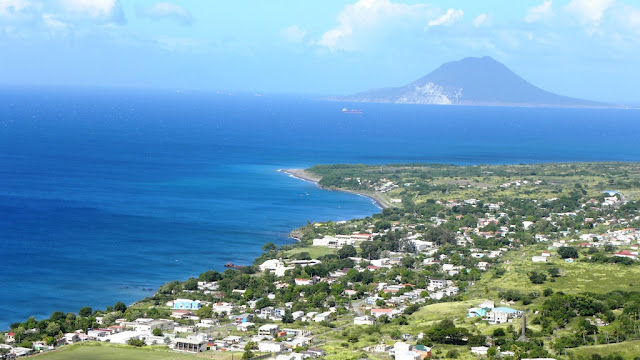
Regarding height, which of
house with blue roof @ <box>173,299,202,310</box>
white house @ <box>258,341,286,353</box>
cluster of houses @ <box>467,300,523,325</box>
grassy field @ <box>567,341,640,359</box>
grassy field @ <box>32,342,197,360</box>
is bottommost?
house with blue roof @ <box>173,299,202,310</box>

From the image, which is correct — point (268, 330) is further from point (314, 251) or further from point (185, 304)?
point (314, 251)

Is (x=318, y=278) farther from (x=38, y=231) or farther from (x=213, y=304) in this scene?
(x=38, y=231)

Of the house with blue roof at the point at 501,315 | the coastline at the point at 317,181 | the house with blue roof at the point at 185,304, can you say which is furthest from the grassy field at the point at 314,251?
the coastline at the point at 317,181

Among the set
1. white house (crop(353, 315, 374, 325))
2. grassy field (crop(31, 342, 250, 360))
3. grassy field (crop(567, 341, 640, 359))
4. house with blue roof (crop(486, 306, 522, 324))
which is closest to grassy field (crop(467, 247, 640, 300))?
house with blue roof (crop(486, 306, 522, 324))

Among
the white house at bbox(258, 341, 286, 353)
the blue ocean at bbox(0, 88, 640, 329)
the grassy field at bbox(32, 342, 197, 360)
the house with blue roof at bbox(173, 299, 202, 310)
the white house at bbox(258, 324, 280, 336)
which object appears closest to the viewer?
the grassy field at bbox(32, 342, 197, 360)

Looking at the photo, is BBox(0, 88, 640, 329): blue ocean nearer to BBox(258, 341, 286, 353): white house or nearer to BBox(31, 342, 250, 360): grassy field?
BBox(31, 342, 250, 360): grassy field

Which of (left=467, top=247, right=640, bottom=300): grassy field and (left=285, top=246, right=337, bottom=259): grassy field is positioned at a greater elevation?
(left=467, top=247, right=640, bottom=300): grassy field

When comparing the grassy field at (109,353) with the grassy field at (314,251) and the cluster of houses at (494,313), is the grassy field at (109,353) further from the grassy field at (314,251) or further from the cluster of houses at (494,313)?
the grassy field at (314,251)

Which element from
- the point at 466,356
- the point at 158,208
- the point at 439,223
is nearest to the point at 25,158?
the point at 158,208
